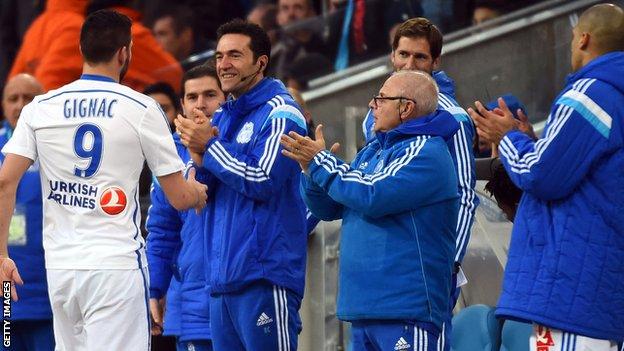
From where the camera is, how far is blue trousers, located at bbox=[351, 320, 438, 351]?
679cm

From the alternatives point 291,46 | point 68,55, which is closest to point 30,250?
point 291,46

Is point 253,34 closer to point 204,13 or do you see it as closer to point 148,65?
point 148,65

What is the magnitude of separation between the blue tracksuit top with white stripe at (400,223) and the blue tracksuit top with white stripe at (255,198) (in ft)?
1.67

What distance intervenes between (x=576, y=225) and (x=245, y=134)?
1.94 meters

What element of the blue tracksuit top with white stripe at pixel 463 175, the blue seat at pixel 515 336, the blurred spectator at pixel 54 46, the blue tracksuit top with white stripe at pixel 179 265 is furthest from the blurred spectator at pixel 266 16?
the blue seat at pixel 515 336

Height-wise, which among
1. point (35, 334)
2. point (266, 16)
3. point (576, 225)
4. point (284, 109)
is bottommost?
point (35, 334)

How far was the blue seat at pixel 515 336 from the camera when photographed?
7.75 meters

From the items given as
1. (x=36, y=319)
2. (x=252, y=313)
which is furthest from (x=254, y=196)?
(x=36, y=319)

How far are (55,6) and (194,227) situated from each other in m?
5.90

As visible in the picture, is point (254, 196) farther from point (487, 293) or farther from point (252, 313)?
point (487, 293)

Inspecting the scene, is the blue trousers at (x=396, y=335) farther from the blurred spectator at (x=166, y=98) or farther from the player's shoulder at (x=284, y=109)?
the blurred spectator at (x=166, y=98)

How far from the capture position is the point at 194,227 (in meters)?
8.08

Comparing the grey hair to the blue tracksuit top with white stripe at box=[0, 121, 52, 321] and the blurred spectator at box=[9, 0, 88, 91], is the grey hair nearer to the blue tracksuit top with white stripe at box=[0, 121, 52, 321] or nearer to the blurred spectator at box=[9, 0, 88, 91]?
the blue tracksuit top with white stripe at box=[0, 121, 52, 321]

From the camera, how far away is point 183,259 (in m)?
8.16
